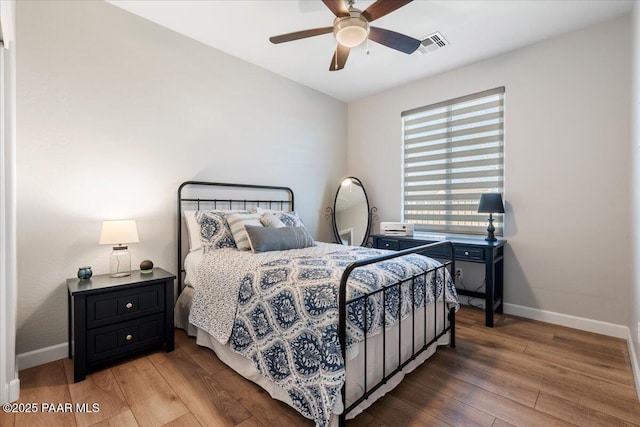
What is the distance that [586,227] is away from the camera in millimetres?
2660

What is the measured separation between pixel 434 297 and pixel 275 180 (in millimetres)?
2261

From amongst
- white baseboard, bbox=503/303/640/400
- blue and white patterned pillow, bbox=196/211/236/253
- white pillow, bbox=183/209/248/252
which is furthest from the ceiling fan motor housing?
white baseboard, bbox=503/303/640/400

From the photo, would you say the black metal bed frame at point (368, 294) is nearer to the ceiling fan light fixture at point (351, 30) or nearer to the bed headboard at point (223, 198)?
the bed headboard at point (223, 198)

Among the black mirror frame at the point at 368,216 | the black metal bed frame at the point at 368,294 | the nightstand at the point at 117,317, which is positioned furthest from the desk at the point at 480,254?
the nightstand at the point at 117,317

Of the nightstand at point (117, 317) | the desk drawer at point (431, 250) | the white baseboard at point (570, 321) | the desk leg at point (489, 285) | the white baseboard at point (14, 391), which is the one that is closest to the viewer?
the white baseboard at point (14, 391)

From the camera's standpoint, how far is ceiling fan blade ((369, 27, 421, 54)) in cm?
210

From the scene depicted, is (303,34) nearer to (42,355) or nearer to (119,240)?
(119,240)

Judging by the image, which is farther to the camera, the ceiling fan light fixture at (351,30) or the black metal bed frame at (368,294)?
the ceiling fan light fixture at (351,30)

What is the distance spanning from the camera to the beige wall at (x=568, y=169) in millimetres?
2518

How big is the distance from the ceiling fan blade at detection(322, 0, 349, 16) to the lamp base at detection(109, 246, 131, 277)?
7.64 ft

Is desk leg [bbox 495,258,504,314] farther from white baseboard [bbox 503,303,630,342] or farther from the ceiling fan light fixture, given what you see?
the ceiling fan light fixture

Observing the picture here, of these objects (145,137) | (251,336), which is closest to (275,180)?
(145,137)

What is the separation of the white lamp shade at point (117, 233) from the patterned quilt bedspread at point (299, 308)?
22.4 inches

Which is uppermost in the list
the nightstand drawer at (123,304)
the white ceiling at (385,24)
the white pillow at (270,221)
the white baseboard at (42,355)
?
the white ceiling at (385,24)
